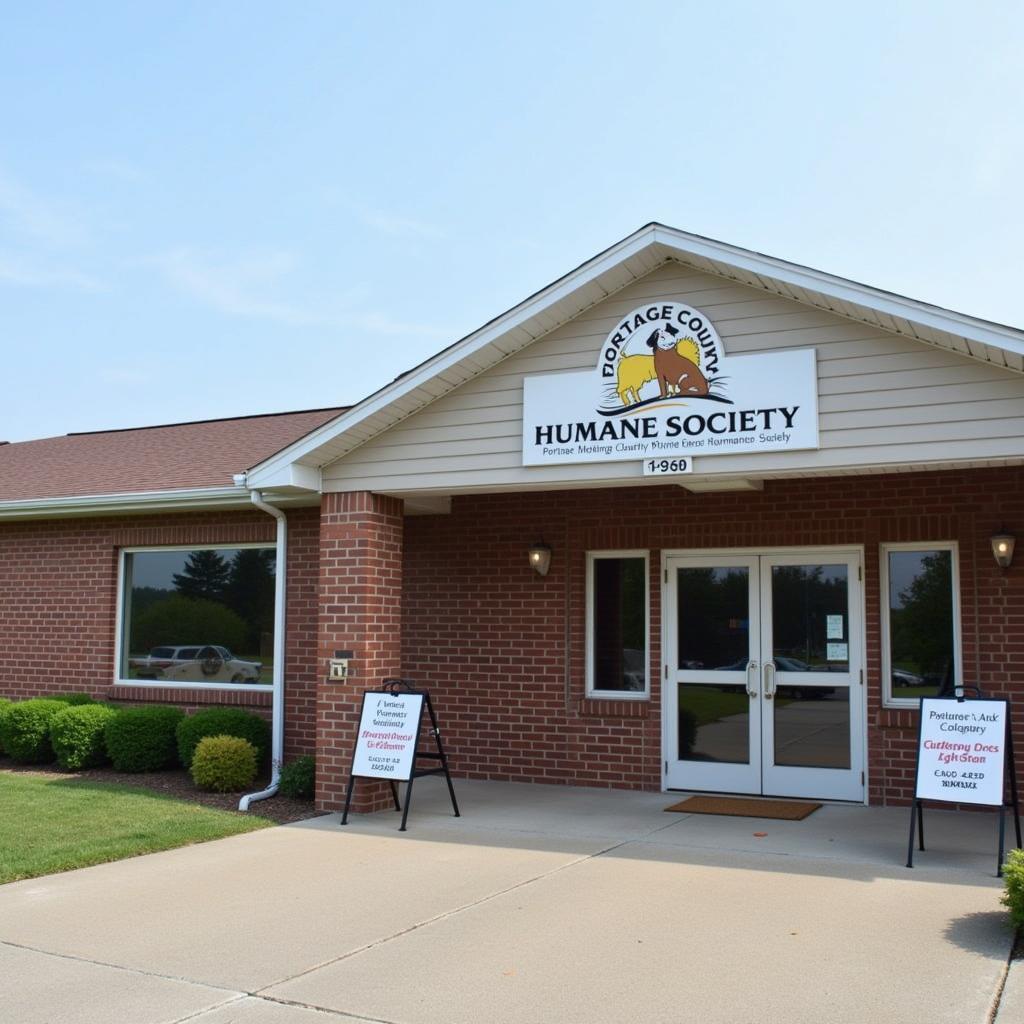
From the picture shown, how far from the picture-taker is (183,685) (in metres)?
12.5

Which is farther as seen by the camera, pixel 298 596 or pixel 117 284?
pixel 117 284

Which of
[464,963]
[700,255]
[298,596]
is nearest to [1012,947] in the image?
[464,963]

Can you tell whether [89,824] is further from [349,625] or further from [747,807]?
[747,807]

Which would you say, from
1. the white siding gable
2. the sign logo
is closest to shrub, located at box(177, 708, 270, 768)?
the white siding gable

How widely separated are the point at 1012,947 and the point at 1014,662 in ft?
13.3

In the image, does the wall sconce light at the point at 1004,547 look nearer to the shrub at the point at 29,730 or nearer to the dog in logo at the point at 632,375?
the dog in logo at the point at 632,375

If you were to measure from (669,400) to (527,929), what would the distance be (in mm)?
4189

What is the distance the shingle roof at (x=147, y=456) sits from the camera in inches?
490

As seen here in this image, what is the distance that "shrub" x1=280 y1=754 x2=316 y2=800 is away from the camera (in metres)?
10.0

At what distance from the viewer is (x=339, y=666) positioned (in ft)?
31.4

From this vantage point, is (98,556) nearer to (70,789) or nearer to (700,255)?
(70,789)

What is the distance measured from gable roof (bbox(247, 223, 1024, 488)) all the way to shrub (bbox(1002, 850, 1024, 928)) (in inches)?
130

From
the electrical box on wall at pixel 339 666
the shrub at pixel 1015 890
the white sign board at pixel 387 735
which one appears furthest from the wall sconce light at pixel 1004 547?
the electrical box on wall at pixel 339 666

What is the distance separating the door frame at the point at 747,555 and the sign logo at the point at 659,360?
2320 mm
